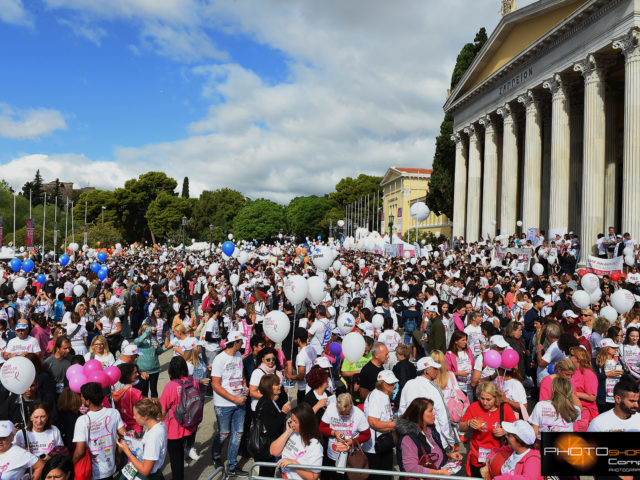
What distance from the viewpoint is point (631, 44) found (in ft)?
68.2

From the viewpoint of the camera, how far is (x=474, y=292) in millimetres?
14430

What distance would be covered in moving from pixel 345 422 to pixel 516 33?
Answer: 3334 centimetres

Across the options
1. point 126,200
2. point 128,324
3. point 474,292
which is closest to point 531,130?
point 474,292

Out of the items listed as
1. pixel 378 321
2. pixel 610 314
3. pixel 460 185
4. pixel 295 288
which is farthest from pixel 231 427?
pixel 460 185

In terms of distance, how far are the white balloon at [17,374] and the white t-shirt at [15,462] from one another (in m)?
1.30

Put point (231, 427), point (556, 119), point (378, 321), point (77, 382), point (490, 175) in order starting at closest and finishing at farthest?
point (77, 382) < point (231, 427) < point (378, 321) < point (556, 119) < point (490, 175)

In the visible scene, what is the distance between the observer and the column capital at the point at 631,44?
20625 mm

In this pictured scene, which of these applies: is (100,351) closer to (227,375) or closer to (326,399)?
(227,375)

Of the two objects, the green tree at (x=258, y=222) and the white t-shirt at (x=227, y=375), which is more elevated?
the green tree at (x=258, y=222)

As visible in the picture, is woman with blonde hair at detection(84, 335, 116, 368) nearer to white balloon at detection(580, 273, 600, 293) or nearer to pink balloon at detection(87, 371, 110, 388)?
pink balloon at detection(87, 371, 110, 388)

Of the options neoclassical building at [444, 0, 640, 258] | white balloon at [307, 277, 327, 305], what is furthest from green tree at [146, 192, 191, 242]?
white balloon at [307, 277, 327, 305]

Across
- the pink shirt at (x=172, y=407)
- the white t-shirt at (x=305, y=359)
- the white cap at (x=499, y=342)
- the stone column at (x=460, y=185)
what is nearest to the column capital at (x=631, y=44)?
the stone column at (x=460, y=185)

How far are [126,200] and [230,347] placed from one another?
87.8 meters

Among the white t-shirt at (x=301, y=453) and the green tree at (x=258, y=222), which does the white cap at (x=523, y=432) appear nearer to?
the white t-shirt at (x=301, y=453)
